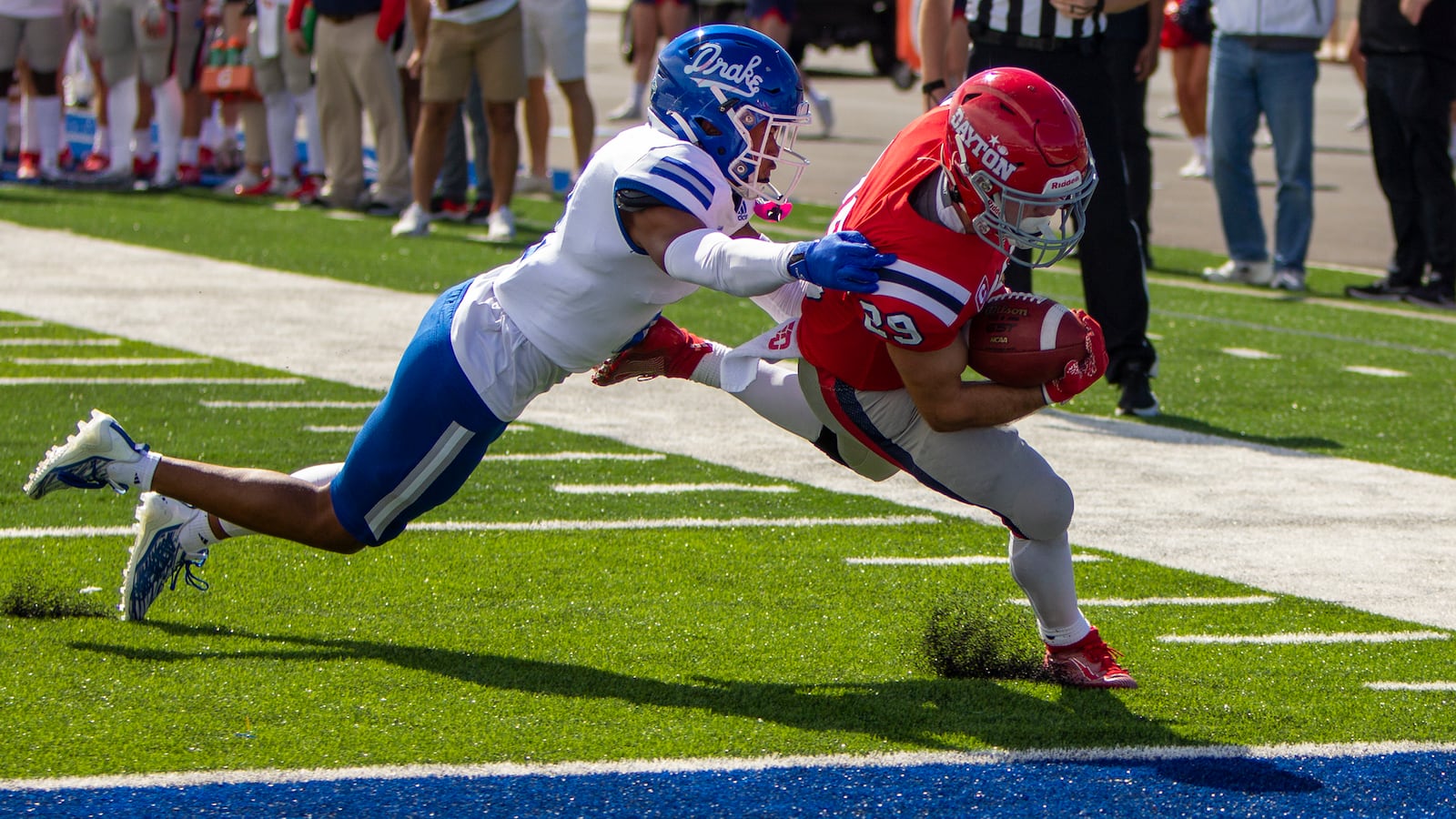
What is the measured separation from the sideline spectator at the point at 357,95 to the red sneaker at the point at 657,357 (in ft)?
23.2

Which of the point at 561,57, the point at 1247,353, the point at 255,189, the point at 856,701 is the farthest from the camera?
the point at 255,189

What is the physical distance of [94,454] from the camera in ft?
13.0

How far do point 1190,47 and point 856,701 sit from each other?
1036cm

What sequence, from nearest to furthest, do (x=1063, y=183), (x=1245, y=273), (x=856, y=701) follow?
(x=1063, y=183), (x=856, y=701), (x=1245, y=273)

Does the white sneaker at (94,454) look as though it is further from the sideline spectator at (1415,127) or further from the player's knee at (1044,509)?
the sideline spectator at (1415,127)

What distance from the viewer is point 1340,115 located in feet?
66.2

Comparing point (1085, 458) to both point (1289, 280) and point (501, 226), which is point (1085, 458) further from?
point (501, 226)

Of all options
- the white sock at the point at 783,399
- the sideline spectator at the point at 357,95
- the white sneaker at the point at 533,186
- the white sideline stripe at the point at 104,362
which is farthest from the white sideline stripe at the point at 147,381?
the white sneaker at the point at 533,186

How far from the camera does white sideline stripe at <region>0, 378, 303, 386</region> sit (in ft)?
21.4

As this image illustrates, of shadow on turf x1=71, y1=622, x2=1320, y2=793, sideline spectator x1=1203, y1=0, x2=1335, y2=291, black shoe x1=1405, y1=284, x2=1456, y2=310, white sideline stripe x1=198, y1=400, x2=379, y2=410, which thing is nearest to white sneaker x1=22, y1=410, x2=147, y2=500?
shadow on turf x1=71, y1=622, x2=1320, y2=793

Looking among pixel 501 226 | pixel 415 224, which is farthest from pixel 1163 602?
pixel 415 224

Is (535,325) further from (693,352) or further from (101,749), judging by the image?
(101,749)

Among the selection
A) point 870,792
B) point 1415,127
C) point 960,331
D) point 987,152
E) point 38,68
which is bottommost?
point 870,792

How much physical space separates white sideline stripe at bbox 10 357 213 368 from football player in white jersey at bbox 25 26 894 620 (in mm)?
2889
